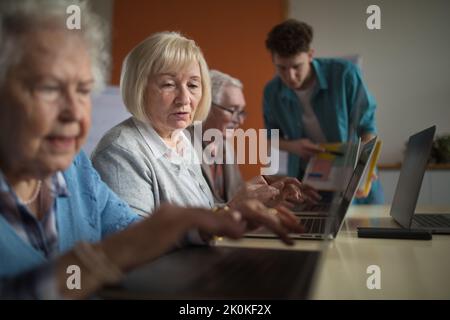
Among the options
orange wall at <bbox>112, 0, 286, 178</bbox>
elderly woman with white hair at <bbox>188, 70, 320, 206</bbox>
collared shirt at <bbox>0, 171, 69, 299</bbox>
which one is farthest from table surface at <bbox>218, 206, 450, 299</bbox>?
orange wall at <bbox>112, 0, 286, 178</bbox>

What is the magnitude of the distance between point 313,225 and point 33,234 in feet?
1.94

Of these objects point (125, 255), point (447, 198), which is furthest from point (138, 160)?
point (447, 198)

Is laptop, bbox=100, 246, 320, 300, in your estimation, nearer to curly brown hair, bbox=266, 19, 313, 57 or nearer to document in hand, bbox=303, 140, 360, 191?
document in hand, bbox=303, 140, 360, 191

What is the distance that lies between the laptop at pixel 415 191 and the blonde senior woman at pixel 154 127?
28 centimetres

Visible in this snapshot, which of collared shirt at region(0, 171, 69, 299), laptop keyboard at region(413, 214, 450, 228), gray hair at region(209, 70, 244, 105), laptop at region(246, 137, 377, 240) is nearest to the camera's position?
collared shirt at region(0, 171, 69, 299)

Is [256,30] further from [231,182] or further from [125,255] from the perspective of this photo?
[125,255]

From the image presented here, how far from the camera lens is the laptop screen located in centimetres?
82

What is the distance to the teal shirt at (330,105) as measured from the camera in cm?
160

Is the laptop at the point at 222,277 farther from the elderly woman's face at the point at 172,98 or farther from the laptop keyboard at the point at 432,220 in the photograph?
the laptop keyboard at the point at 432,220

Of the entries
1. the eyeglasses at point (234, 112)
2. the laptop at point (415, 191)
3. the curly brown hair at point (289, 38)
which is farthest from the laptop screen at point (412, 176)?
the eyeglasses at point (234, 112)

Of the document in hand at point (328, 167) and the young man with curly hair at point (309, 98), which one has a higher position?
the young man with curly hair at point (309, 98)

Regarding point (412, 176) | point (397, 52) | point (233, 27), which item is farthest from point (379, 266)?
point (397, 52)

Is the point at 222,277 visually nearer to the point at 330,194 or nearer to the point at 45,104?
the point at 45,104

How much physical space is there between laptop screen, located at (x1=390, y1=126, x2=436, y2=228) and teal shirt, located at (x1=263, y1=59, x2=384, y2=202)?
516 millimetres
